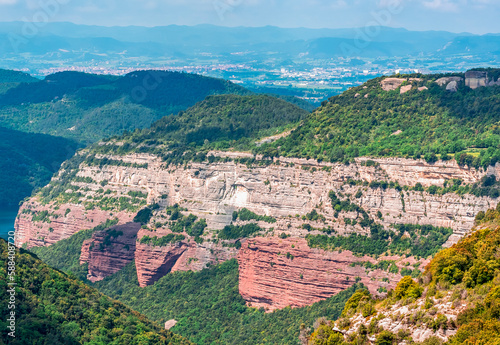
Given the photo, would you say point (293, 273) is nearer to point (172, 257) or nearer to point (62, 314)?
point (172, 257)

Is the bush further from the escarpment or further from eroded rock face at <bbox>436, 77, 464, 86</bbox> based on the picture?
eroded rock face at <bbox>436, 77, 464, 86</bbox>

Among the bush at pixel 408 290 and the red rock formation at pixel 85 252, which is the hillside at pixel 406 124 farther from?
the bush at pixel 408 290

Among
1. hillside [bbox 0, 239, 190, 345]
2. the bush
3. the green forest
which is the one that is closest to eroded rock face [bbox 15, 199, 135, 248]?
the green forest

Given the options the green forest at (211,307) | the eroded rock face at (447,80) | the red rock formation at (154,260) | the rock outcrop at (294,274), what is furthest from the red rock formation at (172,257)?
the eroded rock face at (447,80)

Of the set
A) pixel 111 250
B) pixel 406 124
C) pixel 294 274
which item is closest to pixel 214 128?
pixel 111 250

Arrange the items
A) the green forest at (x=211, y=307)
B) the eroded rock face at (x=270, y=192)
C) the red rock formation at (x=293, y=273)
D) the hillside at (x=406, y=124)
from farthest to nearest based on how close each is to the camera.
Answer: the hillside at (x=406, y=124)
the eroded rock face at (x=270, y=192)
the red rock formation at (x=293, y=273)
the green forest at (x=211, y=307)

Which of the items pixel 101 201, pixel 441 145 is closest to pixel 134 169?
pixel 101 201
